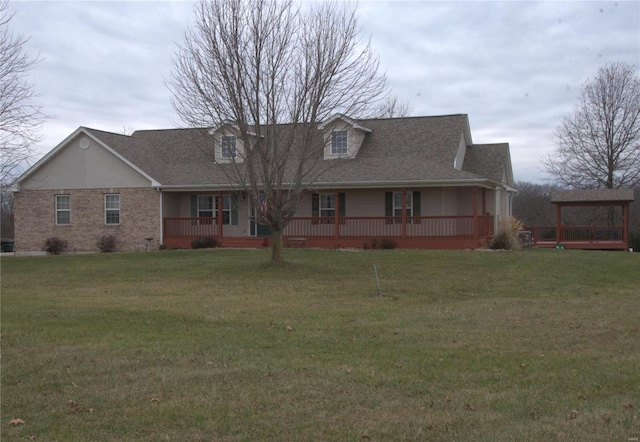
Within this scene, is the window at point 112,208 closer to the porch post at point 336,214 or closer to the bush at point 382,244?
the porch post at point 336,214

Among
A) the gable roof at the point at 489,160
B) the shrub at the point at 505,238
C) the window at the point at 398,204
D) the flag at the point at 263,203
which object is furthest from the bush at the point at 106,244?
the shrub at the point at 505,238

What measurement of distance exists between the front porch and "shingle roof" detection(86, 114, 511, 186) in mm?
1714

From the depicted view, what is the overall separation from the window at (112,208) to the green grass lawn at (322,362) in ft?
42.7

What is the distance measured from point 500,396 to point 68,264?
21.3 meters

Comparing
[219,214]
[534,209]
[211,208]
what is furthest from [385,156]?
[534,209]

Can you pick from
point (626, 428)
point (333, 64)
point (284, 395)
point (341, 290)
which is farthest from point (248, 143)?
point (626, 428)

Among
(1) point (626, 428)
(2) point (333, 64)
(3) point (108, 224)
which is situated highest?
(2) point (333, 64)

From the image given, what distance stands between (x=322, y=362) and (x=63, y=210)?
2599 centimetres

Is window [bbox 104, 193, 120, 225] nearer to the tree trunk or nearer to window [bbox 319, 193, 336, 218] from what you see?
window [bbox 319, 193, 336, 218]

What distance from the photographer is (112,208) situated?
102 feet

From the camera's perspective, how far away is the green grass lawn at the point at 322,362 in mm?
6184

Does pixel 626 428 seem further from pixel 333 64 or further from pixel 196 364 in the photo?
pixel 333 64

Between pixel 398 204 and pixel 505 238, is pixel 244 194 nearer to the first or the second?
pixel 398 204

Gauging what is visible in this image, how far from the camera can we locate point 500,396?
707 centimetres
